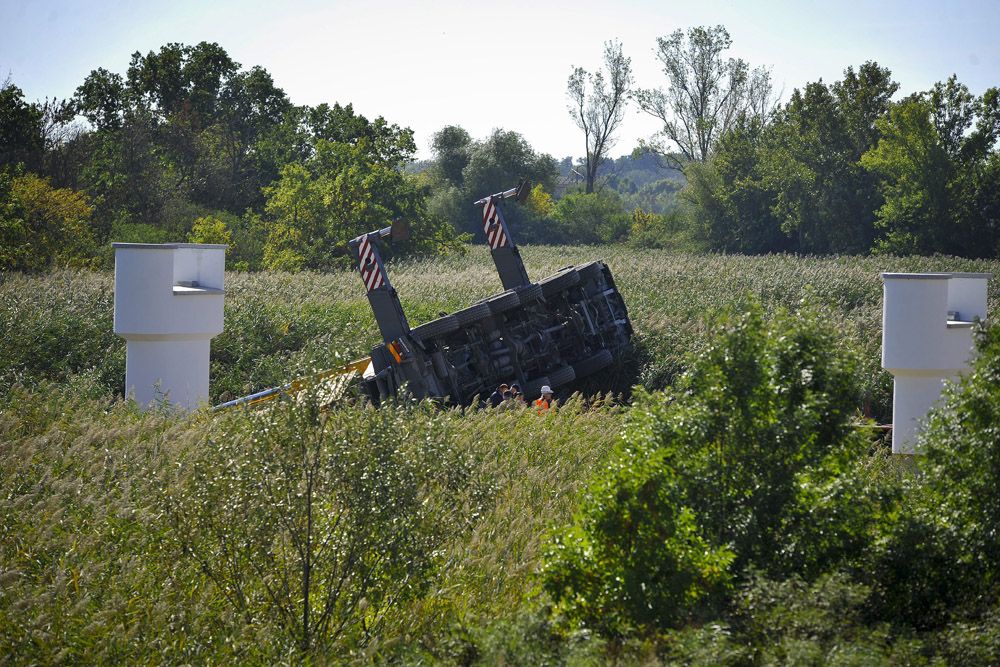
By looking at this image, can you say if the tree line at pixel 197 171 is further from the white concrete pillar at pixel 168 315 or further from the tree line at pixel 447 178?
the white concrete pillar at pixel 168 315

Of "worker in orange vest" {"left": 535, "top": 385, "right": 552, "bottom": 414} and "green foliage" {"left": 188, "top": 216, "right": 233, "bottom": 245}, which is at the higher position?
"green foliage" {"left": 188, "top": 216, "right": 233, "bottom": 245}

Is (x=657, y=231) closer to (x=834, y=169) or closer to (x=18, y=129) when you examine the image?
(x=834, y=169)

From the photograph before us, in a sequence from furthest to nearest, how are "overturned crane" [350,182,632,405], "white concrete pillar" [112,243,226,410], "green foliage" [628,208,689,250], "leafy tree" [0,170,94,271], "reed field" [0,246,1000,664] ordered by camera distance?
1. "green foliage" [628,208,689,250]
2. "leafy tree" [0,170,94,271]
3. "overturned crane" [350,182,632,405]
4. "white concrete pillar" [112,243,226,410]
5. "reed field" [0,246,1000,664]

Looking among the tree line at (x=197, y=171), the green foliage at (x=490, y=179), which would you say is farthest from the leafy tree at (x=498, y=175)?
the tree line at (x=197, y=171)

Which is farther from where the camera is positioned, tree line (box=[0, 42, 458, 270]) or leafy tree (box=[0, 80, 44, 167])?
leafy tree (box=[0, 80, 44, 167])

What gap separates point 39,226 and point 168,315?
21251mm

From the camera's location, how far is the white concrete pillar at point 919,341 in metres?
12.1

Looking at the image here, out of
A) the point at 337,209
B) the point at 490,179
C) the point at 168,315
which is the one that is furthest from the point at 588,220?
the point at 168,315

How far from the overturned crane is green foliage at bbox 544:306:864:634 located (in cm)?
737

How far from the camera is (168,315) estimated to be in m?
12.5

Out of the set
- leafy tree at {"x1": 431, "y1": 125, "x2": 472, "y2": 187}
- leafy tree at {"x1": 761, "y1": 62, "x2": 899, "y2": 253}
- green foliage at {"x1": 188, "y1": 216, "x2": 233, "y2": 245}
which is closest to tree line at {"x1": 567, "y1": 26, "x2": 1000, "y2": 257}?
leafy tree at {"x1": 761, "y1": 62, "x2": 899, "y2": 253}

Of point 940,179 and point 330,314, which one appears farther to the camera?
point 940,179

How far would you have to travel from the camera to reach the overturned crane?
14.5 m

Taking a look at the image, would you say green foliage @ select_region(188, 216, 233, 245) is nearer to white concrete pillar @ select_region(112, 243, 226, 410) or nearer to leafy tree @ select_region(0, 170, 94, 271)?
leafy tree @ select_region(0, 170, 94, 271)
